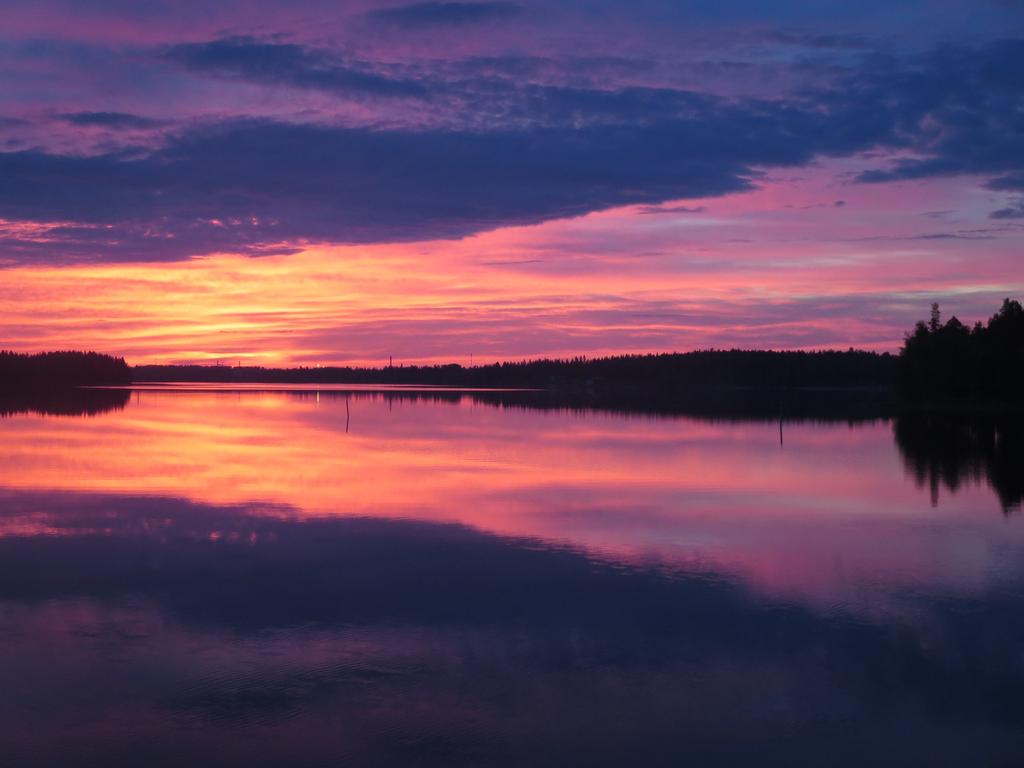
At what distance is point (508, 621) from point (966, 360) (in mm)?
74469

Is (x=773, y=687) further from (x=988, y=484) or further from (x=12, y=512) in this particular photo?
(x=988, y=484)

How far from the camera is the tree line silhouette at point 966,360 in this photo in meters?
70.5

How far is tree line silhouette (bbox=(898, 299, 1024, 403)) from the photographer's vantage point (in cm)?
7050

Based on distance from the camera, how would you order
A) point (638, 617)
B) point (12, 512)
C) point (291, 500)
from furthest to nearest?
point (291, 500) → point (12, 512) → point (638, 617)

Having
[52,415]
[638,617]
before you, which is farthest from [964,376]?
[638,617]

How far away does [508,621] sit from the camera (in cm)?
1061

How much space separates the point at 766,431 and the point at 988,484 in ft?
62.5

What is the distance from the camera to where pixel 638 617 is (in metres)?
10.7

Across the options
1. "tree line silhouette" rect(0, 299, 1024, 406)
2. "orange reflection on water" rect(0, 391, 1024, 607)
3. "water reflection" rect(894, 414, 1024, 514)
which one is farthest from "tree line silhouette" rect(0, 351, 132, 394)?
"water reflection" rect(894, 414, 1024, 514)

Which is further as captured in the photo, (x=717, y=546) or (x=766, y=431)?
(x=766, y=431)

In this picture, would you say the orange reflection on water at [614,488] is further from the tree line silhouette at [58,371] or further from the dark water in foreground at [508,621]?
the tree line silhouette at [58,371]

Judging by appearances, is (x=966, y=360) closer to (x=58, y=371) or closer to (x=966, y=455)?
(x=966, y=455)

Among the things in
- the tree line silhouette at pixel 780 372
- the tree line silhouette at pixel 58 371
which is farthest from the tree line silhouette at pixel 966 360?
the tree line silhouette at pixel 58 371

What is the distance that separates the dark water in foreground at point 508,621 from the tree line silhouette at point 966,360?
52812 mm
